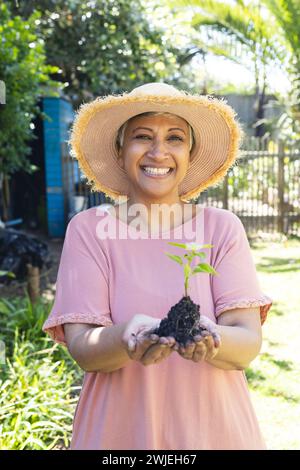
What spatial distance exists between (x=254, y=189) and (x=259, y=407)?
8.36 meters

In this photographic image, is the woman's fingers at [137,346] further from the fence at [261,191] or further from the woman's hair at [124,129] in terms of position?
the fence at [261,191]

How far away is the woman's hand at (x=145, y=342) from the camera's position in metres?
1.33

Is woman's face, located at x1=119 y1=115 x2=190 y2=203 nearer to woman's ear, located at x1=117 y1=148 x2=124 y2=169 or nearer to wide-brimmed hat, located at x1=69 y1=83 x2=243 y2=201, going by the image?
wide-brimmed hat, located at x1=69 y1=83 x2=243 y2=201

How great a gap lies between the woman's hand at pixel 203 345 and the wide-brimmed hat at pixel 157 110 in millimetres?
744

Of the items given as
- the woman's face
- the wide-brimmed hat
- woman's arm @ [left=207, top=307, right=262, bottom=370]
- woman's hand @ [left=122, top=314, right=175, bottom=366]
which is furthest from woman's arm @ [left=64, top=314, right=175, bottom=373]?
the wide-brimmed hat

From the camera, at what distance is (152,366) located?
1.61 m

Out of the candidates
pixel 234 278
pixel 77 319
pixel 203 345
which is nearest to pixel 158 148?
pixel 234 278

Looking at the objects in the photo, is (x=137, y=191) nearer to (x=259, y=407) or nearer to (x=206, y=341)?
(x=206, y=341)

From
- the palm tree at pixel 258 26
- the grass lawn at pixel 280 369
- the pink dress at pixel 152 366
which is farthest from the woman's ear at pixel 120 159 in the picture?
the palm tree at pixel 258 26

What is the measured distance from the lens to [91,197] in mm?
11016

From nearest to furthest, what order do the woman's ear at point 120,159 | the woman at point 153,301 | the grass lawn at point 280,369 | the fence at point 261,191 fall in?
the woman at point 153,301 → the woman's ear at point 120,159 → the grass lawn at point 280,369 → the fence at point 261,191

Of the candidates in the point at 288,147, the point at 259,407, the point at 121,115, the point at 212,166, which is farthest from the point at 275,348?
the point at 288,147

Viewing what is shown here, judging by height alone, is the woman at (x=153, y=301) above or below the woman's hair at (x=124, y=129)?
below

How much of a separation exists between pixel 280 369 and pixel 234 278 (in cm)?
317
